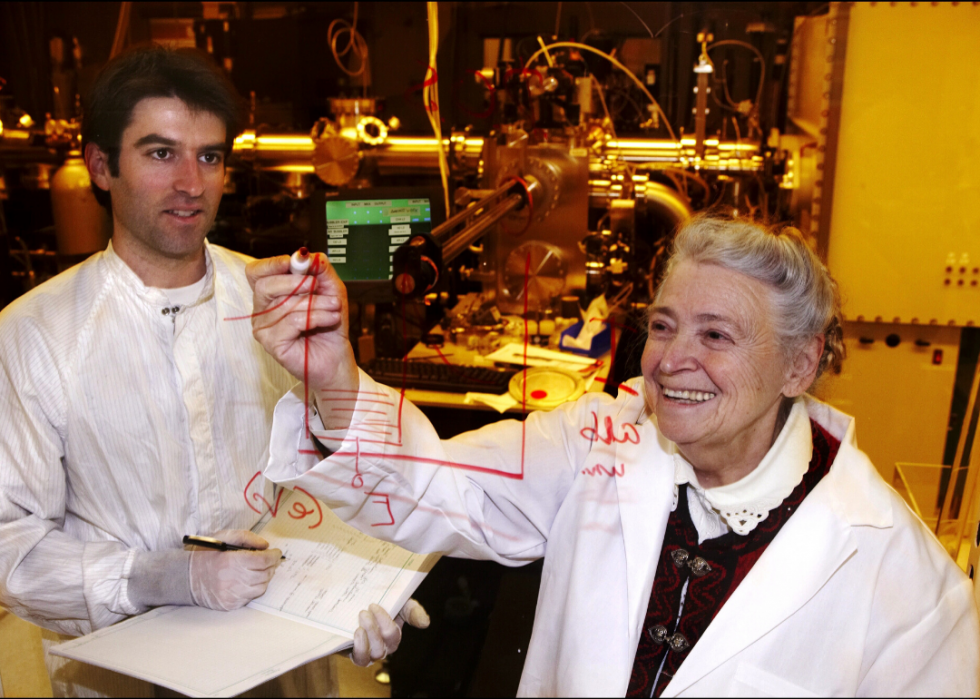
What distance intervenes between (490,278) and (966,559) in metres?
0.94

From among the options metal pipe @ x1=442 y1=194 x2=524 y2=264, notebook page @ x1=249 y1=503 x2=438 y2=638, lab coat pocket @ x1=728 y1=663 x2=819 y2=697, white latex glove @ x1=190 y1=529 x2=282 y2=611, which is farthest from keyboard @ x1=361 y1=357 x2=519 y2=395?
lab coat pocket @ x1=728 y1=663 x2=819 y2=697

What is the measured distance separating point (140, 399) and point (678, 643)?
2.16ft

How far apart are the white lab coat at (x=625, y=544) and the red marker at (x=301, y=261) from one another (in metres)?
0.16

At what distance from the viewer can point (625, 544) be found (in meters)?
0.91

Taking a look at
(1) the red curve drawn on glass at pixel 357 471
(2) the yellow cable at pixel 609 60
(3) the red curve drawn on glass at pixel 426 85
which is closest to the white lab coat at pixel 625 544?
(1) the red curve drawn on glass at pixel 357 471

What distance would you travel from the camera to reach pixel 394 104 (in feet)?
5.43

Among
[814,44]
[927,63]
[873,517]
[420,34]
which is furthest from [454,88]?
[873,517]

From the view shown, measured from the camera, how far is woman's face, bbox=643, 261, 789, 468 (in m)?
0.85

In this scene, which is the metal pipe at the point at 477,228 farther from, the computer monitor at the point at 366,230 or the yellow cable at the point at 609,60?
the yellow cable at the point at 609,60

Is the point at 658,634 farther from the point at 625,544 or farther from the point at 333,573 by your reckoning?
the point at 333,573

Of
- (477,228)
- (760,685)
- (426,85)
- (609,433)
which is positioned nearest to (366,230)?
(477,228)

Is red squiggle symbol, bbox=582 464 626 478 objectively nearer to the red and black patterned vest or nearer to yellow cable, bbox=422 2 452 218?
the red and black patterned vest

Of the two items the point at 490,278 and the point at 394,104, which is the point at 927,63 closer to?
the point at 490,278

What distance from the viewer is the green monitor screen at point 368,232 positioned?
3.53 feet
